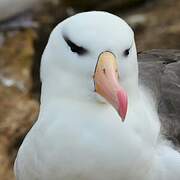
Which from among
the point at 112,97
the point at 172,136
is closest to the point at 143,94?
the point at 172,136

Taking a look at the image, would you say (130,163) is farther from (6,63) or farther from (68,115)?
(6,63)

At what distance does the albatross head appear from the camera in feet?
7.03

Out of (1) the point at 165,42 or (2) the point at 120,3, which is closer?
(1) the point at 165,42

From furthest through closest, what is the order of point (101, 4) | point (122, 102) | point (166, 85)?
point (101, 4) → point (166, 85) → point (122, 102)

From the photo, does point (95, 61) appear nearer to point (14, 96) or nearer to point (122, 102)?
point (122, 102)

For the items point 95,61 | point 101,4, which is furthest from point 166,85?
point 101,4

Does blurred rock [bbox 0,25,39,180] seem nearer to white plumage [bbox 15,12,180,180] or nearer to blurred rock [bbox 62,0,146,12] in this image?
blurred rock [bbox 62,0,146,12]

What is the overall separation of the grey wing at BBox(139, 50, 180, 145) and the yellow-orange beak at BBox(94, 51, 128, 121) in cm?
42

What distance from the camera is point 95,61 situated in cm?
218

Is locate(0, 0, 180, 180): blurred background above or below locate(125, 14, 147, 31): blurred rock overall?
above

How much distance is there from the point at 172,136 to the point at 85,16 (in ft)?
1.77

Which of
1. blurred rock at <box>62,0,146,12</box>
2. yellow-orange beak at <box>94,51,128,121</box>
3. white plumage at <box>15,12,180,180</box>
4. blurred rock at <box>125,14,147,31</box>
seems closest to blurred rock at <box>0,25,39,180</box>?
blurred rock at <box>125,14,147,31</box>

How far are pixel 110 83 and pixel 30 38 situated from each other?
9.15 ft

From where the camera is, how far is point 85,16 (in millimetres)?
2219
